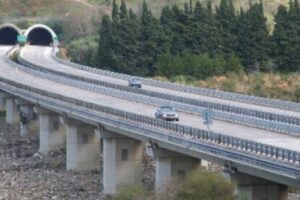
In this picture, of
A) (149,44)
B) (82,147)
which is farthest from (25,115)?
(149,44)

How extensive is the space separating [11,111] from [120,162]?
41.1 metres

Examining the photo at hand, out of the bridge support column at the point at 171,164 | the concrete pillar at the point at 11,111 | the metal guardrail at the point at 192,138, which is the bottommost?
the concrete pillar at the point at 11,111

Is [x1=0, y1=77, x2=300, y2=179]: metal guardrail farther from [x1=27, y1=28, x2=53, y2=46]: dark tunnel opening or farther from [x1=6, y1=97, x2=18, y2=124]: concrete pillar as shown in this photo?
[x1=27, y1=28, x2=53, y2=46]: dark tunnel opening

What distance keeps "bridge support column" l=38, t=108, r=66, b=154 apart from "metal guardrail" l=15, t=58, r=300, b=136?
15.0ft

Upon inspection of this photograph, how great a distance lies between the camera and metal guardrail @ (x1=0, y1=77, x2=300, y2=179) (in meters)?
45.7

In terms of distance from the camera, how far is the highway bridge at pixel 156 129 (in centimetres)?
4966

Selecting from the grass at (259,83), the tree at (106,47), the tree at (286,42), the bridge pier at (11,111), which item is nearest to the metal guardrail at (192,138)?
the bridge pier at (11,111)

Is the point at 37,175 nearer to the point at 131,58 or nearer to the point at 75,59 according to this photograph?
the point at 131,58

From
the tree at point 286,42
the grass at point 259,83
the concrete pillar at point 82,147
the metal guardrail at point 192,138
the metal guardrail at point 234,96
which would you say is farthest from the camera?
the tree at point 286,42

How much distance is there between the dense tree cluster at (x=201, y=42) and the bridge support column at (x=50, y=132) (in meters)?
32.0

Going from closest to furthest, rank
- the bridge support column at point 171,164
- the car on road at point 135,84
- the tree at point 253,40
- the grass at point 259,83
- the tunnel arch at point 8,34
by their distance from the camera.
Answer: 1. the bridge support column at point 171,164
2. the car on road at point 135,84
3. the grass at point 259,83
4. the tree at point 253,40
5. the tunnel arch at point 8,34

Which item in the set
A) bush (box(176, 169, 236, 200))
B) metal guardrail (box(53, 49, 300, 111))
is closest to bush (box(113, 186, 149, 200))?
bush (box(176, 169, 236, 200))

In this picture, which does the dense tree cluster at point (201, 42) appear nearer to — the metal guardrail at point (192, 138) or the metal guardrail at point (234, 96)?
the metal guardrail at point (234, 96)

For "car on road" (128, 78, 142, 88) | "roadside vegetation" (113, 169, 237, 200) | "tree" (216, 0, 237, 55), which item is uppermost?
"tree" (216, 0, 237, 55)
